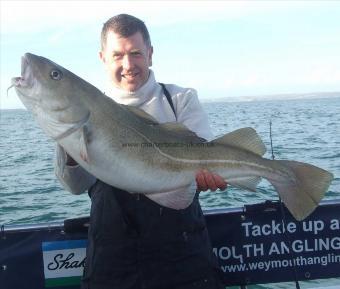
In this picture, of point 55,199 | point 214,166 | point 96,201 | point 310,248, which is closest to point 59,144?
point 96,201

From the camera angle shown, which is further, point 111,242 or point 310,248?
point 310,248

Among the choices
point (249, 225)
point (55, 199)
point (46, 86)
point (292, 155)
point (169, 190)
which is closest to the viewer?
point (46, 86)

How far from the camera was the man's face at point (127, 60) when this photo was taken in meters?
3.77

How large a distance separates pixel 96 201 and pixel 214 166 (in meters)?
0.91

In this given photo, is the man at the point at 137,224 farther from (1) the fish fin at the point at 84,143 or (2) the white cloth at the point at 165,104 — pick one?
(1) the fish fin at the point at 84,143

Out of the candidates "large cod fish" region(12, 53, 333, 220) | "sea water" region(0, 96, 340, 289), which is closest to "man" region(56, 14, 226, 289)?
"large cod fish" region(12, 53, 333, 220)

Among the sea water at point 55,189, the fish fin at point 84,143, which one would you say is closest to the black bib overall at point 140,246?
the fish fin at point 84,143

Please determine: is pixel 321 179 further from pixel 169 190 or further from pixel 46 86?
pixel 46 86

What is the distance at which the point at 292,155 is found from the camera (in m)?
19.2

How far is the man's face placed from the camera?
3766 millimetres

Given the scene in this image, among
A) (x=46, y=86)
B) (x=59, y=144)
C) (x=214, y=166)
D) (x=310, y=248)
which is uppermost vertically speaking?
(x=46, y=86)

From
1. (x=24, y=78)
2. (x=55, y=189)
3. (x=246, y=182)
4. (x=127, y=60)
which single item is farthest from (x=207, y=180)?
(x=55, y=189)

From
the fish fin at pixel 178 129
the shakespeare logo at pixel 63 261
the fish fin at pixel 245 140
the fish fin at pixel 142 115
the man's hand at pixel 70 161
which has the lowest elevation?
the shakespeare logo at pixel 63 261

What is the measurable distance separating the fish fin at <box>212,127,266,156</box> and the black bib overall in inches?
23.5
